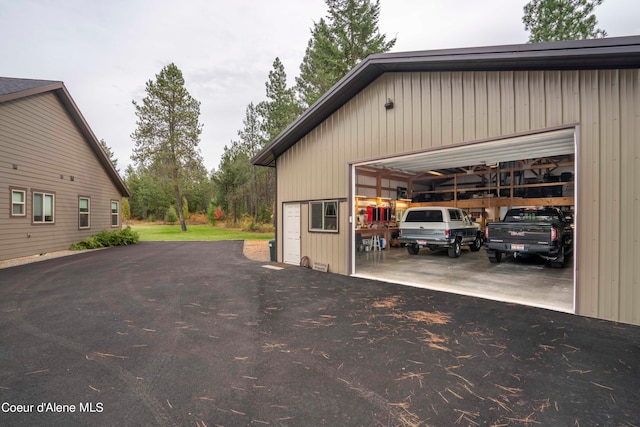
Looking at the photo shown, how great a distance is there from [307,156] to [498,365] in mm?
8079

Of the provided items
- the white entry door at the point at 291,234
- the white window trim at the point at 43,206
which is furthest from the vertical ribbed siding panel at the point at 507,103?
the white window trim at the point at 43,206

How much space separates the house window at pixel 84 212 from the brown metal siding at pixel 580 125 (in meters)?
16.1

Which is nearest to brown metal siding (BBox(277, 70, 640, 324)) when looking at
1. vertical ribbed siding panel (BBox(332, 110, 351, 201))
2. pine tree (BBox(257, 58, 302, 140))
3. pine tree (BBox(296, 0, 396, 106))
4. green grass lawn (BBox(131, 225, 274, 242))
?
vertical ribbed siding panel (BBox(332, 110, 351, 201))

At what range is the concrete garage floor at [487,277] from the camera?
6.25m

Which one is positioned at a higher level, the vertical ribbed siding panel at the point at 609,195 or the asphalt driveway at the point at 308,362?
the vertical ribbed siding panel at the point at 609,195

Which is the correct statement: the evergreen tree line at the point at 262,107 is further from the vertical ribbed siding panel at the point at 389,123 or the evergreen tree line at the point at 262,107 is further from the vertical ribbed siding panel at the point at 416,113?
the vertical ribbed siding panel at the point at 416,113

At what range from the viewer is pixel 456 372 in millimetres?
3234

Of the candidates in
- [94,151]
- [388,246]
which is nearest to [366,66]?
[388,246]

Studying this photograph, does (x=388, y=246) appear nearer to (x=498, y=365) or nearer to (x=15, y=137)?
(x=498, y=365)

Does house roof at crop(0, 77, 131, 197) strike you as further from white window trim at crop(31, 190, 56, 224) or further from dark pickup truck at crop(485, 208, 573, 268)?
dark pickup truck at crop(485, 208, 573, 268)

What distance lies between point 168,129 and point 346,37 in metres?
17.8

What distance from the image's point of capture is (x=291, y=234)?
10.8m

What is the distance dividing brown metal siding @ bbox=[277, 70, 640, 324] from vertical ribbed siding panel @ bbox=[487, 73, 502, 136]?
0.02 m

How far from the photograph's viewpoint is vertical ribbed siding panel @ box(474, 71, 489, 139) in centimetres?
618
